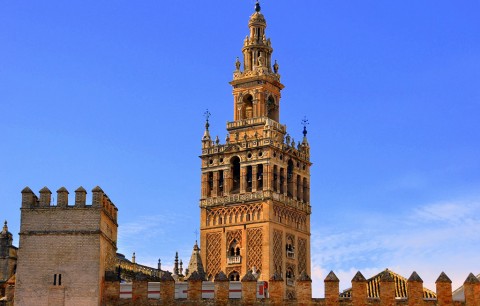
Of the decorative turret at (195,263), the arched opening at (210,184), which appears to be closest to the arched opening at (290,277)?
the decorative turret at (195,263)

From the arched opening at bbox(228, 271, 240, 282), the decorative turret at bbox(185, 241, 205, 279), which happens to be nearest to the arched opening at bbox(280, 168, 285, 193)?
the arched opening at bbox(228, 271, 240, 282)

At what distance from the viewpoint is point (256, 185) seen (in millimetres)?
87375

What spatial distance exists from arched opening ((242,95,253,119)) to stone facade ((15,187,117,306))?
43.2 m

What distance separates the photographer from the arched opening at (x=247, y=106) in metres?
90.3

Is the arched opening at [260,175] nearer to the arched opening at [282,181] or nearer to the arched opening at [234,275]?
the arched opening at [282,181]

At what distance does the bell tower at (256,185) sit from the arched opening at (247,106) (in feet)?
0.28

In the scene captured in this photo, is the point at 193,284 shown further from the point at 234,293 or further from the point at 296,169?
the point at 296,169

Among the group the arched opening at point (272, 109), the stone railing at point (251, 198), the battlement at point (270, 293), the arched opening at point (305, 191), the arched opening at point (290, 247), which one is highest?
the arched opening at point (272, 109)

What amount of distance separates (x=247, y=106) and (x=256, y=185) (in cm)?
754

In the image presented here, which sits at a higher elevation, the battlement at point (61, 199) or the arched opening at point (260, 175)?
the arched opening at point (260, 175)

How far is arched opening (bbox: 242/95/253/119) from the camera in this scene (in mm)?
90281

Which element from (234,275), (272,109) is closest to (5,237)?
(234,275)

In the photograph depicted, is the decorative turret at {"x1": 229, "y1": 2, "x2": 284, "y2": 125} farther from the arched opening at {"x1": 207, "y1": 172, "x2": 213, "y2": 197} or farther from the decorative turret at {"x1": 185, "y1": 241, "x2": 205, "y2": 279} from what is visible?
the decorative turret at {"x1": 185, "y1": 241, "x2": 205, "y2": 279}

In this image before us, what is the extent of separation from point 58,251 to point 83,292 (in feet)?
7.17
